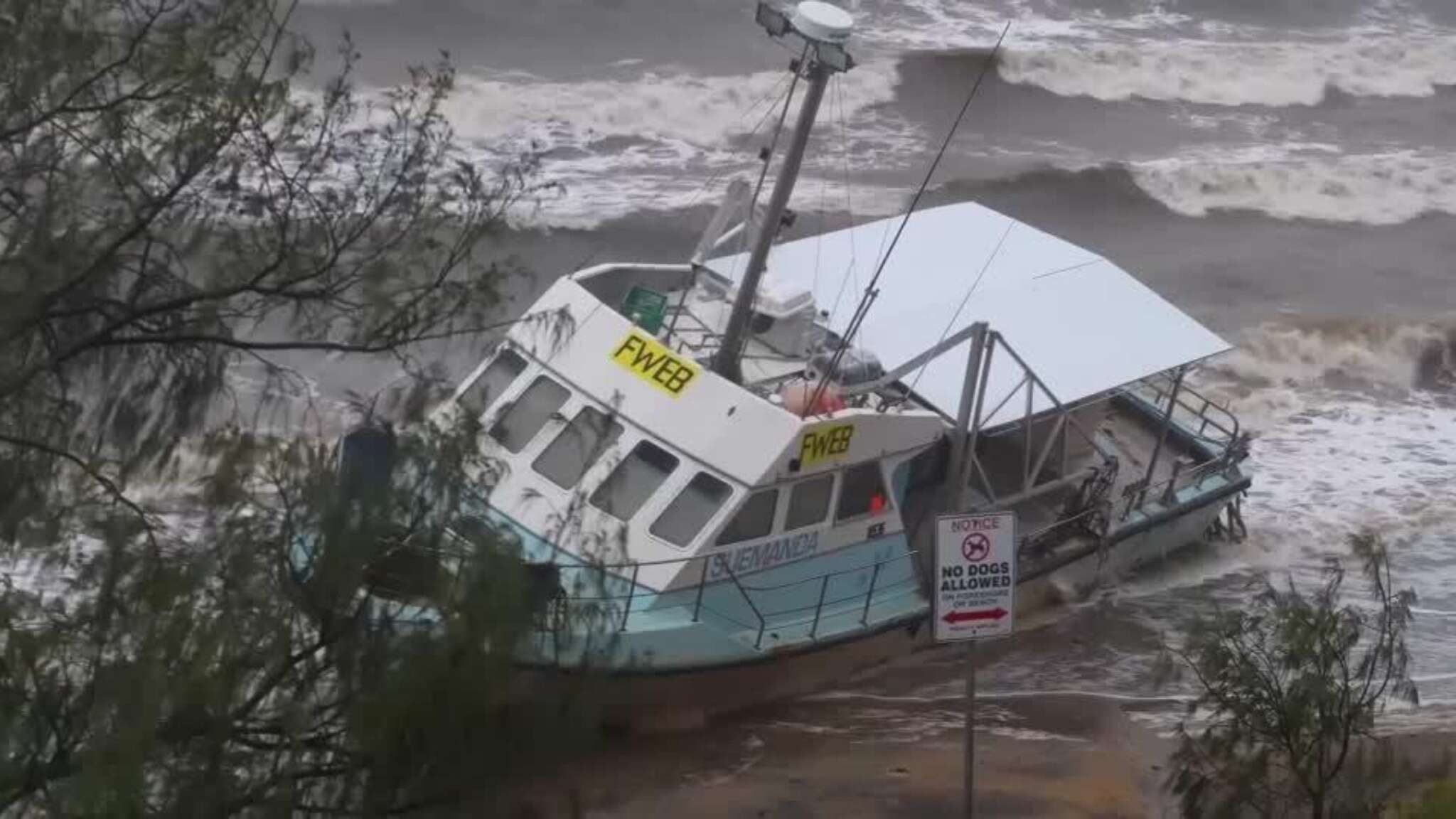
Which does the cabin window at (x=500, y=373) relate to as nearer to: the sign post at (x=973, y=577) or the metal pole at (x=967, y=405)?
the metal pole at (x=967, y=405)

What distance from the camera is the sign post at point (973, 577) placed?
1173 centimetres

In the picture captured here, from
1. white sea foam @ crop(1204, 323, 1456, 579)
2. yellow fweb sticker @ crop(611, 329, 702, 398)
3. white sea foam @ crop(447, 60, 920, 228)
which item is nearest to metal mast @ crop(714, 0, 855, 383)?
yellow fweb sticker @ crop(611, 329, 702, 398)

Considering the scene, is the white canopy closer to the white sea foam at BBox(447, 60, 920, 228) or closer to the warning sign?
the warning sign

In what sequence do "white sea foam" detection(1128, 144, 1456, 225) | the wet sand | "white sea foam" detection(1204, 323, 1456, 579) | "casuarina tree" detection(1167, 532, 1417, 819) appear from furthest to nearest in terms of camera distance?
"white sea foam" detection(1128, 144, 1456, 225)
"white sea foam" detection(1204, 323, 1456, 579)
the wet sand
"casuarina tree" detection(1167, 532, 1417, 819)

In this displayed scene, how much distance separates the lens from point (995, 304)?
17.2 metres

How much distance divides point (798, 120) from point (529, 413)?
104 inches

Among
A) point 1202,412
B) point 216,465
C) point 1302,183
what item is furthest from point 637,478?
point 1302,183

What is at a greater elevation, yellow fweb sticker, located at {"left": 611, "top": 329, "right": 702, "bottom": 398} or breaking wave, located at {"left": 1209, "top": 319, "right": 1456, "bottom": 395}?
breaking wave, located at {"left": 1209, "top": 319, "right": 1456, "bottom": 395}

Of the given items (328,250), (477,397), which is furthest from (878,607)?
(328,250)

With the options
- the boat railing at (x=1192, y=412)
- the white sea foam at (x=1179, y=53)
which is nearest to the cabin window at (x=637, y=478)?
the boat railing at (x=1192, y=412)

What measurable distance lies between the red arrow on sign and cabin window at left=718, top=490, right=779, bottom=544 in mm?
3261

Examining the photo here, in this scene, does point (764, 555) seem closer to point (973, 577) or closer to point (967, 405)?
point (967, 405)

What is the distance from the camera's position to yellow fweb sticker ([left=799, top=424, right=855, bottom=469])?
15016mm

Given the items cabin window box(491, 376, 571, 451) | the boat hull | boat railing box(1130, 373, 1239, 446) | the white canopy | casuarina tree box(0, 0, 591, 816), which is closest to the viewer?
casuarina tree box(0, 0, 591, 816)
